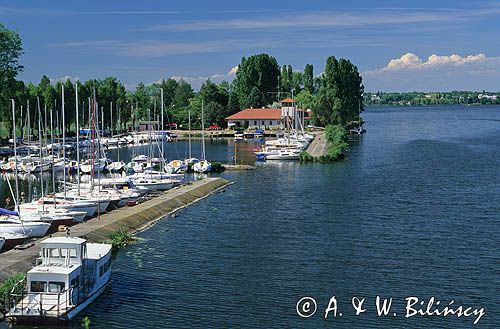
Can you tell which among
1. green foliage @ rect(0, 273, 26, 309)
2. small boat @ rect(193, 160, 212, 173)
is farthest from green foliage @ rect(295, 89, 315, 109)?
green foliage @ rect(0, 273, 26, 309)

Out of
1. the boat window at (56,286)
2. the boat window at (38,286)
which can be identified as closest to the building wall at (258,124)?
the boat window at (56,286)

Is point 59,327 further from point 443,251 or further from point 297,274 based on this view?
point 443,251

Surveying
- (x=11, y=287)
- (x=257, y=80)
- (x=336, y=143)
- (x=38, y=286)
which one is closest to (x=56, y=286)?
(x=38, y=286)

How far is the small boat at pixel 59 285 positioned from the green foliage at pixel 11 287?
1.17ft

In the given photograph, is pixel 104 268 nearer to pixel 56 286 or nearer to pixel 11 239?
pixel 56 286

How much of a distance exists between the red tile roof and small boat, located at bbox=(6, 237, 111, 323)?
127 m

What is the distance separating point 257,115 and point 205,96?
16.5 metres

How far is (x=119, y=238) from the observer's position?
4319cm

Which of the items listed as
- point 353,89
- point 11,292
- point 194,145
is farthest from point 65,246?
point 353,89

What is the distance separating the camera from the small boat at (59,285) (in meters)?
28.8

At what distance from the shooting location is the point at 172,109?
18738 centimetres

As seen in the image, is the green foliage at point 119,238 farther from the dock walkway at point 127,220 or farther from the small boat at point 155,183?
the small boat at point 155,183

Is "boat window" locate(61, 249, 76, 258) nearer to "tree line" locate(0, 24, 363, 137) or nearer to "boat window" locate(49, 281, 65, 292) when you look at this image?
"boat window" locate(49, 281, 65, 292)

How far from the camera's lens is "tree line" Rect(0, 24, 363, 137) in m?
112
